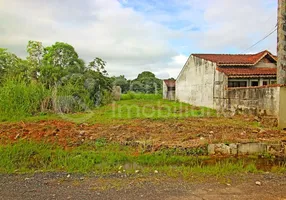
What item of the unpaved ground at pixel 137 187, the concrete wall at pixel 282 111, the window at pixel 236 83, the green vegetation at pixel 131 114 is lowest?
the unpaved ground at pixel 137 187

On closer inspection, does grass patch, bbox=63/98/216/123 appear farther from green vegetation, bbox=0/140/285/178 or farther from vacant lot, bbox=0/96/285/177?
green vegetation, bbox=0/140/285/178

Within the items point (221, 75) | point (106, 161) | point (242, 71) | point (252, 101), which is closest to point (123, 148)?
point (106, 161)

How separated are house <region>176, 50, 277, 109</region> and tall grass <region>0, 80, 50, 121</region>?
1067 cm

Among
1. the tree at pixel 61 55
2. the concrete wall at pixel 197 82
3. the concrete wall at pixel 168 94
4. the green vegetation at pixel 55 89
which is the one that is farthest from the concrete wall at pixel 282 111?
the tree at pixel 61 55

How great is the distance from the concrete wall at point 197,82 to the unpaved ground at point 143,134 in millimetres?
7762

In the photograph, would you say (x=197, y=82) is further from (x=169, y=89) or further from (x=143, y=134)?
(x=143, y=134)

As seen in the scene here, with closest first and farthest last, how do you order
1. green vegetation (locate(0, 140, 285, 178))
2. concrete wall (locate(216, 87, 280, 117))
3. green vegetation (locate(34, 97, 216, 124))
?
green vegetation (locate(0, 140, 285, 178)) < concrete wall (locate(216, 87, 280, 117)) < green vegetation (locate(34, 97, 216, 124))

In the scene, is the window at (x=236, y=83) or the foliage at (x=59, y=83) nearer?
the foliage at (x=59, y=83)

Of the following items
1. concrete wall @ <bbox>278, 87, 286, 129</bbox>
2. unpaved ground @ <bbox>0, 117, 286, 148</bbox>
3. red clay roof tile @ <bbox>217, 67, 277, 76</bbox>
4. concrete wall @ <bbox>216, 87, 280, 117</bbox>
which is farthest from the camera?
red clay roof tile @ <bbox>217, 67, 277, 76</bbox>

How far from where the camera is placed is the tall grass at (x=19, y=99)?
10288mm

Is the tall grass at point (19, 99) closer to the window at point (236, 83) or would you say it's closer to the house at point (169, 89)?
the window at point (236, 83)

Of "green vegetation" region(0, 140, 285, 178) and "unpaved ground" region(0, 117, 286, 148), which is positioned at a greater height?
"unpaved ground" region(0, 117, 286, 148)

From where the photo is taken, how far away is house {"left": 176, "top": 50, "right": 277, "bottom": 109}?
14.6 metres

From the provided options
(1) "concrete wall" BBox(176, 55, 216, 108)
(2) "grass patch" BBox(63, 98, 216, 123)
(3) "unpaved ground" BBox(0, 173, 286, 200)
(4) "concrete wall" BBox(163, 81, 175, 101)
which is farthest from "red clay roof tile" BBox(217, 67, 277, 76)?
(4) "concrete wall" BBox(163, 81, 175, 101)
